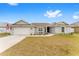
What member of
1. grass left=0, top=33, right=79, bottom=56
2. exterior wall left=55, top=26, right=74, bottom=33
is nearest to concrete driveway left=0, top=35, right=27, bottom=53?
grass left=0, top=33, right=79, bottom=56

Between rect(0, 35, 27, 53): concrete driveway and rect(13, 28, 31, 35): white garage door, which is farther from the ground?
rect(13, 28, 31, 35): white garage door

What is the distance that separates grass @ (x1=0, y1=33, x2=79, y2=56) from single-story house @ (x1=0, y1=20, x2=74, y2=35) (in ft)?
0.22

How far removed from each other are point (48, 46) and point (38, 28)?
0.82 feet

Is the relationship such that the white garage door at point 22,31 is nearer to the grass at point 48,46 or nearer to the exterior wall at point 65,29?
the grass at point 48,46

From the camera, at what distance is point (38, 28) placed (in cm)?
242

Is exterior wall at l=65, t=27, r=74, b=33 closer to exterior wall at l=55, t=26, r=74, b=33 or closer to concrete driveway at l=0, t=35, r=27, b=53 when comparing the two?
exterior wall at l=55, t=26, r=74, b=33

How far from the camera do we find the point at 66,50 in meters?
2.36

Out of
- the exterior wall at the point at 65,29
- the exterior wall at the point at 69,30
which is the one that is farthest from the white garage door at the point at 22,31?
Answer: the exterior wall at the point at 69,30

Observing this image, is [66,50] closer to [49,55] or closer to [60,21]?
[49,55]

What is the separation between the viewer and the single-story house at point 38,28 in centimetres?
240

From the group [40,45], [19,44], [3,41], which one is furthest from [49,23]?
[3,41]

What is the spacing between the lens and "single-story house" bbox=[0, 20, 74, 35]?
2.40m

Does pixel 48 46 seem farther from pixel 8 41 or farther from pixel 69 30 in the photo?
pixel 8 41

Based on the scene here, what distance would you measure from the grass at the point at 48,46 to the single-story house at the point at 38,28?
66mm
